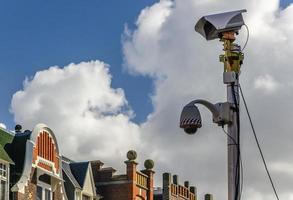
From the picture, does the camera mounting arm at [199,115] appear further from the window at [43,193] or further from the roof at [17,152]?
the window at [43,193]

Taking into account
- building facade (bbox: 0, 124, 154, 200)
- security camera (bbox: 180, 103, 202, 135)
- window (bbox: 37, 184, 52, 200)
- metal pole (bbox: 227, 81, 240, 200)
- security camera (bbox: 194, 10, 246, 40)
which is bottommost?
metal pole (bbox: 227, 81, 240, 200)

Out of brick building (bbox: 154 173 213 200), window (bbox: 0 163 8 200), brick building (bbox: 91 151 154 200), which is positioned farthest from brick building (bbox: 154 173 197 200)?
window (bbox: 0 163 8 200)

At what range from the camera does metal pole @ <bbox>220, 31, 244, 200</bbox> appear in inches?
467

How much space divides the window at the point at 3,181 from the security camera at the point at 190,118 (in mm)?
24882

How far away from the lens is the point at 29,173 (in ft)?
122

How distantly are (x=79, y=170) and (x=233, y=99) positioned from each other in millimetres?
32620

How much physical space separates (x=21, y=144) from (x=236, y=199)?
26494 mm

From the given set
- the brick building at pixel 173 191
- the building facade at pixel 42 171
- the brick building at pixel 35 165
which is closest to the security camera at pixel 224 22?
the building facade at pixel 42 171

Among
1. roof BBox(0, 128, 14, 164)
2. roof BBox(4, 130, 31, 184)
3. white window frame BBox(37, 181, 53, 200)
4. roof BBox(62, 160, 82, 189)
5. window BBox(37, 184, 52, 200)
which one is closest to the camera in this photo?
roof BBox(0, 128, 14, 164)

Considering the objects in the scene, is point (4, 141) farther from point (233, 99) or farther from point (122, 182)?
point (233, 99)

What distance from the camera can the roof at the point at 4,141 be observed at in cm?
3568

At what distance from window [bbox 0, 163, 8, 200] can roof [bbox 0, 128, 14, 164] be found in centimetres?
39

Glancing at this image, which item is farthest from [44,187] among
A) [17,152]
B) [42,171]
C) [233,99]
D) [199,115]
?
[233,99]

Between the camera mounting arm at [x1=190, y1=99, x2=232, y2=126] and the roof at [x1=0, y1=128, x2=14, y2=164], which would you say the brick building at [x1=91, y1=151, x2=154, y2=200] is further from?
the camera mounting arm at [x1=190, y1=99, x2=232, y2=126]
